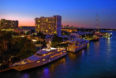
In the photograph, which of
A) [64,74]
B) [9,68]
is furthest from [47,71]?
[9,68]

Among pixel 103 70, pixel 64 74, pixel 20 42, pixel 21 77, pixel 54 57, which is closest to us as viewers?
pixel 21 77

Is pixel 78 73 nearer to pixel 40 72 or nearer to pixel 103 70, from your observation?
pixel 103 70

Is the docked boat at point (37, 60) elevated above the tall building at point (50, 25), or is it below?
below

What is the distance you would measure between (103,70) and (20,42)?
19.8 feet

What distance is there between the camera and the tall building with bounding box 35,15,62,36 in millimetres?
30009

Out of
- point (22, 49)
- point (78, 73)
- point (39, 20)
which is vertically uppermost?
point (39, 20)

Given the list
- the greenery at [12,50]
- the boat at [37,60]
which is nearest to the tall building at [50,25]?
the greenery at [12,50]

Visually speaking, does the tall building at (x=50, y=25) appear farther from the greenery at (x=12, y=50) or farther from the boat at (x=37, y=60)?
the boat at (x=37, y=60)

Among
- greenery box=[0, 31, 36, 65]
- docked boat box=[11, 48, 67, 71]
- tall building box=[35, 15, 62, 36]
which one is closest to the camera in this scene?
docked boat box=[11, 48, 67, 71]

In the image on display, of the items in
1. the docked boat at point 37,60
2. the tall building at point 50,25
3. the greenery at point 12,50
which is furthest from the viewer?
the tall building at point 50,25

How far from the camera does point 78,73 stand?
632cm

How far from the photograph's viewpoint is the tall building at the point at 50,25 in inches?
1181

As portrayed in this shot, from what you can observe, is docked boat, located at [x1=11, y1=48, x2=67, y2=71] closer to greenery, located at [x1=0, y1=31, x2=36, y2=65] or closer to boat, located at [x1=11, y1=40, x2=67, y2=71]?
boat, located at [x1=11, y1=40, x2=67, y2=71]

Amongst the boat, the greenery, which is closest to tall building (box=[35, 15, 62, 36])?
the greenery
